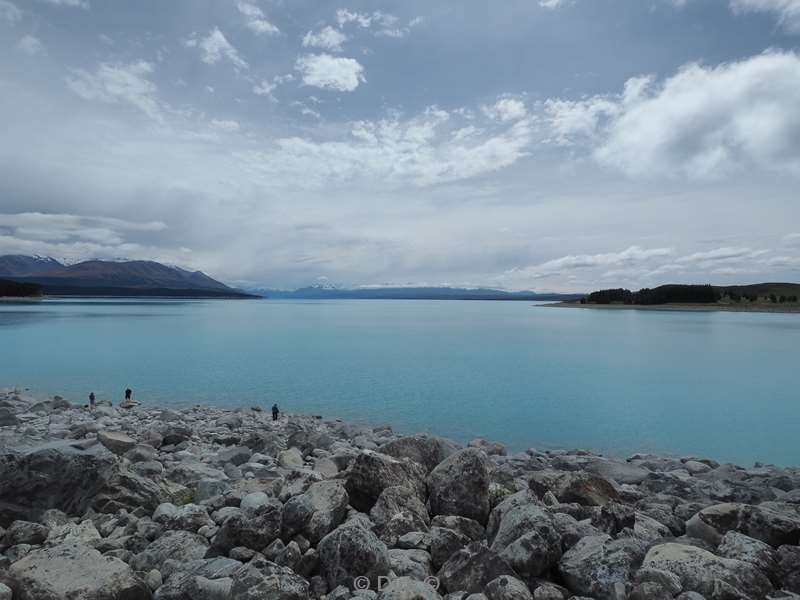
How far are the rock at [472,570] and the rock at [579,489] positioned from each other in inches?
127

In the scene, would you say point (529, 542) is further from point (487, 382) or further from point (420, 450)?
point (487, 382)

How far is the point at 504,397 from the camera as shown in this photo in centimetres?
2886

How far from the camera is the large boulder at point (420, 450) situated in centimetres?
1018

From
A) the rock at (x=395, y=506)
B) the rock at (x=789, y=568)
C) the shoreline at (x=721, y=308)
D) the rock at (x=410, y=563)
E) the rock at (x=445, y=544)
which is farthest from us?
the shoreline at (x=721, y=308)

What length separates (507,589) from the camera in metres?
5.71

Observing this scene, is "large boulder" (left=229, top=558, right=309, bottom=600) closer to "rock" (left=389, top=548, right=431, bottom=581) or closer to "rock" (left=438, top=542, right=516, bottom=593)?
"rock" (left=389, top=548, right=431, bottom=581)

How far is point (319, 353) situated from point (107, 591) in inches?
1702

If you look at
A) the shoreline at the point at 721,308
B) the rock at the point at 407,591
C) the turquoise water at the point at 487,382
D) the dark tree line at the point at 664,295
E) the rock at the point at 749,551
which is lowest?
the turquoise water at the point at 487,382

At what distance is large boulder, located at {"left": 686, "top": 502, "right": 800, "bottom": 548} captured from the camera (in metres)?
7.08

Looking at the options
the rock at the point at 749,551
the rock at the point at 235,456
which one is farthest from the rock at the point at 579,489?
the rock at the point at 235,456

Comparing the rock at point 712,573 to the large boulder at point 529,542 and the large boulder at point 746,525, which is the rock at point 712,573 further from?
the large boulder at point 746,525

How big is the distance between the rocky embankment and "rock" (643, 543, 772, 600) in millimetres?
21

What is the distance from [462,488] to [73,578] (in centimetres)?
566

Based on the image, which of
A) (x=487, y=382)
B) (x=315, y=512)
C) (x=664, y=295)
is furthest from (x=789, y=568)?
(x=664, y=295)
